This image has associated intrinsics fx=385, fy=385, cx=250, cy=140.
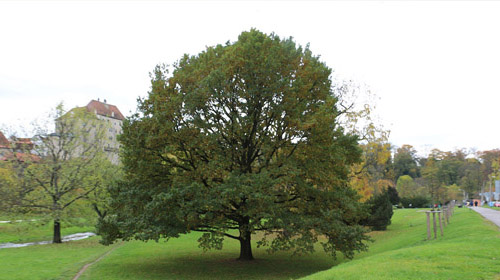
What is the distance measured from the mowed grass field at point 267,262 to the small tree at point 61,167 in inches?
159

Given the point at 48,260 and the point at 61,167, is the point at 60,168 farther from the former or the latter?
the point at 48,260

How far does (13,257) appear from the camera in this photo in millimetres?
25281

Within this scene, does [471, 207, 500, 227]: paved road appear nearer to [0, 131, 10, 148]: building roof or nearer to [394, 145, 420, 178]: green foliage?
[0, 131, 10, 148]: building roof

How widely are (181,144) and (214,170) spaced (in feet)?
7.35

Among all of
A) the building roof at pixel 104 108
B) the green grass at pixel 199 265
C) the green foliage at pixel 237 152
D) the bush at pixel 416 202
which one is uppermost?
the building roof at pixel 104 108

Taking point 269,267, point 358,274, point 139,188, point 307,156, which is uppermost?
point 307,156

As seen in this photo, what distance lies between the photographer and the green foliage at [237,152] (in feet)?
59.1

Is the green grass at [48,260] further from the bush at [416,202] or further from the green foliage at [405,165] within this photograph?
the green foliage at [405,165]

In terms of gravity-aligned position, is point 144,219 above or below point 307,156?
below

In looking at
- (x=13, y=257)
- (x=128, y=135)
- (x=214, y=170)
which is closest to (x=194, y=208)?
(x=214, y=170)

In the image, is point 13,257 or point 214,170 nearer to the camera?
point 214,170

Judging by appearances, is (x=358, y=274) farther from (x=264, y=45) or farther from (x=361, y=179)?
(x=361, y=179)

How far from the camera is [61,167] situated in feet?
113

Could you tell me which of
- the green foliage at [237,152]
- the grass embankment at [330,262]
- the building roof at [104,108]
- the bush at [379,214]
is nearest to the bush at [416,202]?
the bush at [379,214]
